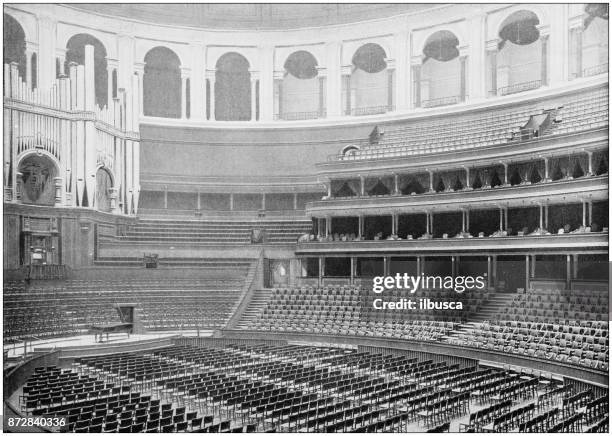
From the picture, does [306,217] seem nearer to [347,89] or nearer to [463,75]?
[347,89]

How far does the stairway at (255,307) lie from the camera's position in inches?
1206

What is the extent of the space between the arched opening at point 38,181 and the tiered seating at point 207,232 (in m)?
3.46

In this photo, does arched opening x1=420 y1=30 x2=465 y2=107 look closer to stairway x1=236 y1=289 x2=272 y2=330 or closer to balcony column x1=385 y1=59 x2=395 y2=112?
balcony column x1=385 y1=59 x2=395 y2=112

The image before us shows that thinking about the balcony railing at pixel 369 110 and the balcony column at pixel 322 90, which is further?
the balcony railing at pixel 369 110

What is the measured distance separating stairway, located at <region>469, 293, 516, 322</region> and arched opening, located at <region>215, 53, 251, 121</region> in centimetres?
1660

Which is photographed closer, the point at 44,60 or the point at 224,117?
the point at 44,60

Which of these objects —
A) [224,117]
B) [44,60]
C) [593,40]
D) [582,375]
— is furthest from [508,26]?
[44,60]

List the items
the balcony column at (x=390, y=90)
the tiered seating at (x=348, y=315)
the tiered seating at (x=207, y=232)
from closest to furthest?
the tiered seating at (x=348, y=315), the tiered seating at (x=207, y=232), the balcony column at (x=390, y=90)

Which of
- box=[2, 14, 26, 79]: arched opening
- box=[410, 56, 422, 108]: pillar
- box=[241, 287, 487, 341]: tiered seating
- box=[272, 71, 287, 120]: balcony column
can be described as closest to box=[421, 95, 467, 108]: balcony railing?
box=[410, 56, 422, 108]: pillar

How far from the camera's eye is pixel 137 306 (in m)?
28.9

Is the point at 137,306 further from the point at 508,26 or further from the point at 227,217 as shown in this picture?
the point at 508,26

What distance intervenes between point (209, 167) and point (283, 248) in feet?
19.9

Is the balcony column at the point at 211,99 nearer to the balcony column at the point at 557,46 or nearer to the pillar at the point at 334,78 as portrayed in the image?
the pillar at the point at 334,78

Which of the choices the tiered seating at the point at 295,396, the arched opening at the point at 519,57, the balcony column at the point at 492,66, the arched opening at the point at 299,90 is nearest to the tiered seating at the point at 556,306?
the tiered seating at the point at 295,396
